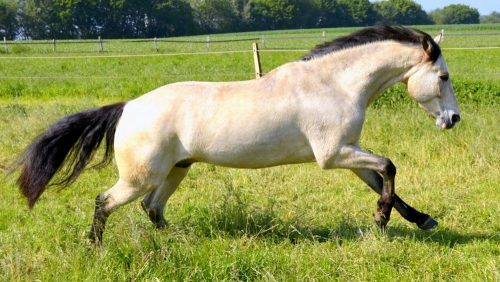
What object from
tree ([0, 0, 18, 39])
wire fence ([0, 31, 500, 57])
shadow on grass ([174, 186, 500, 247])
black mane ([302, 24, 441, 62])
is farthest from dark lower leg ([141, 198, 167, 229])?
tree ([0, 0, 18, 39])

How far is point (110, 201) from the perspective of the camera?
4879 mm

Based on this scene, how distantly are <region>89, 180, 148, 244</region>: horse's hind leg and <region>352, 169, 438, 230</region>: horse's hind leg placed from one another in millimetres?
1826

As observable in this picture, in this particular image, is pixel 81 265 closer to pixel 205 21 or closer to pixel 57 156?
pixel 57 156

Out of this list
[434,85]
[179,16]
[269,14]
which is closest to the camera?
[434,85]

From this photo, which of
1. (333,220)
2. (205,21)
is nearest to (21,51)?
(333,220)

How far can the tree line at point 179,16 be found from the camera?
239 feet

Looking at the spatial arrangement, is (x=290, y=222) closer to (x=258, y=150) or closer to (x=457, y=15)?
(x=258, y=150)

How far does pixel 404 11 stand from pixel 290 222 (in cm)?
10734

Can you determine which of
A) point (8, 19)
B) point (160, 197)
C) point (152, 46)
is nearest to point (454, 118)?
point (160, 197)

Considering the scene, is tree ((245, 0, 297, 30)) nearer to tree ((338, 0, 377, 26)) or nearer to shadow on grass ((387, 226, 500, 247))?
tree ((338, 0, 377, 26))

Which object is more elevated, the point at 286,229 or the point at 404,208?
the point at 404,208

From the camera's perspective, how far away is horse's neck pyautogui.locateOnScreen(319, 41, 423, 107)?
497 cm

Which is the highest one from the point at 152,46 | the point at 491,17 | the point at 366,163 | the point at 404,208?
the point at 366,163

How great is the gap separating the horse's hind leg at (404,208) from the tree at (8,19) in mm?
72421
